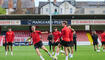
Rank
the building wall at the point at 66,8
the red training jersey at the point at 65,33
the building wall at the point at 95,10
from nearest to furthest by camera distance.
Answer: the red training jersey at the point at 65,33 → the building wall at the point at 95,10 → the building wall at the point at 66,8

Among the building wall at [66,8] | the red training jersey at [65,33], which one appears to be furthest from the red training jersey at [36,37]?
the building wall at [66,8]

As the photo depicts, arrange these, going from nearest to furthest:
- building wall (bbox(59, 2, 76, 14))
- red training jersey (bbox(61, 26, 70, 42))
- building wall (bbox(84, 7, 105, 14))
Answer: red training jersey (bbox(61, 26, 70, 42)), building wall (bbox(84, 7, 105, 14)), building wall (bbox(59, 2, 76, 14))

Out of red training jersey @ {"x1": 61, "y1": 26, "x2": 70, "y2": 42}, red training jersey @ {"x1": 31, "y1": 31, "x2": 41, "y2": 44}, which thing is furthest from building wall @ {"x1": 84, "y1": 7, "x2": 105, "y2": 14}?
red training jersey @ {"x1": 31, "y1": 31, "x2": 41, "y2": 44}

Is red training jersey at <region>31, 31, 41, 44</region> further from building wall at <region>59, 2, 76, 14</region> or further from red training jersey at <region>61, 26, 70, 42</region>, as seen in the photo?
building wall at <region>59, 2, 76, 14</region>

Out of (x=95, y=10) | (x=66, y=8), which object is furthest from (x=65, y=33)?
(x=66, y=8)

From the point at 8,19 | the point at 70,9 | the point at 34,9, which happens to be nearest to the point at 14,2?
the point at 34,9

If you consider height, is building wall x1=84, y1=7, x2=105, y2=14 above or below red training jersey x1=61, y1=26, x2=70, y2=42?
below

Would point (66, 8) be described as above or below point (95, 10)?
above

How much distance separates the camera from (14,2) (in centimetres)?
13088

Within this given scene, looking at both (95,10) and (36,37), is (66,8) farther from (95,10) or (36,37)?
(36,37)

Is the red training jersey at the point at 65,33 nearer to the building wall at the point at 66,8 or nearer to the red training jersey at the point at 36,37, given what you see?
the red training jersey at the point at 36,37

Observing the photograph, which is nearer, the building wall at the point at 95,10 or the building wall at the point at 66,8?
the building wall at the point at 95,10

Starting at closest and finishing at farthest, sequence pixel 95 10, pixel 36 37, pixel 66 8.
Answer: pixel 36 37 → pixel 95 10 → pixel 66 8

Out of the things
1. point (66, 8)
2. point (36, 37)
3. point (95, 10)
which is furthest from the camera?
point (66, 8)
